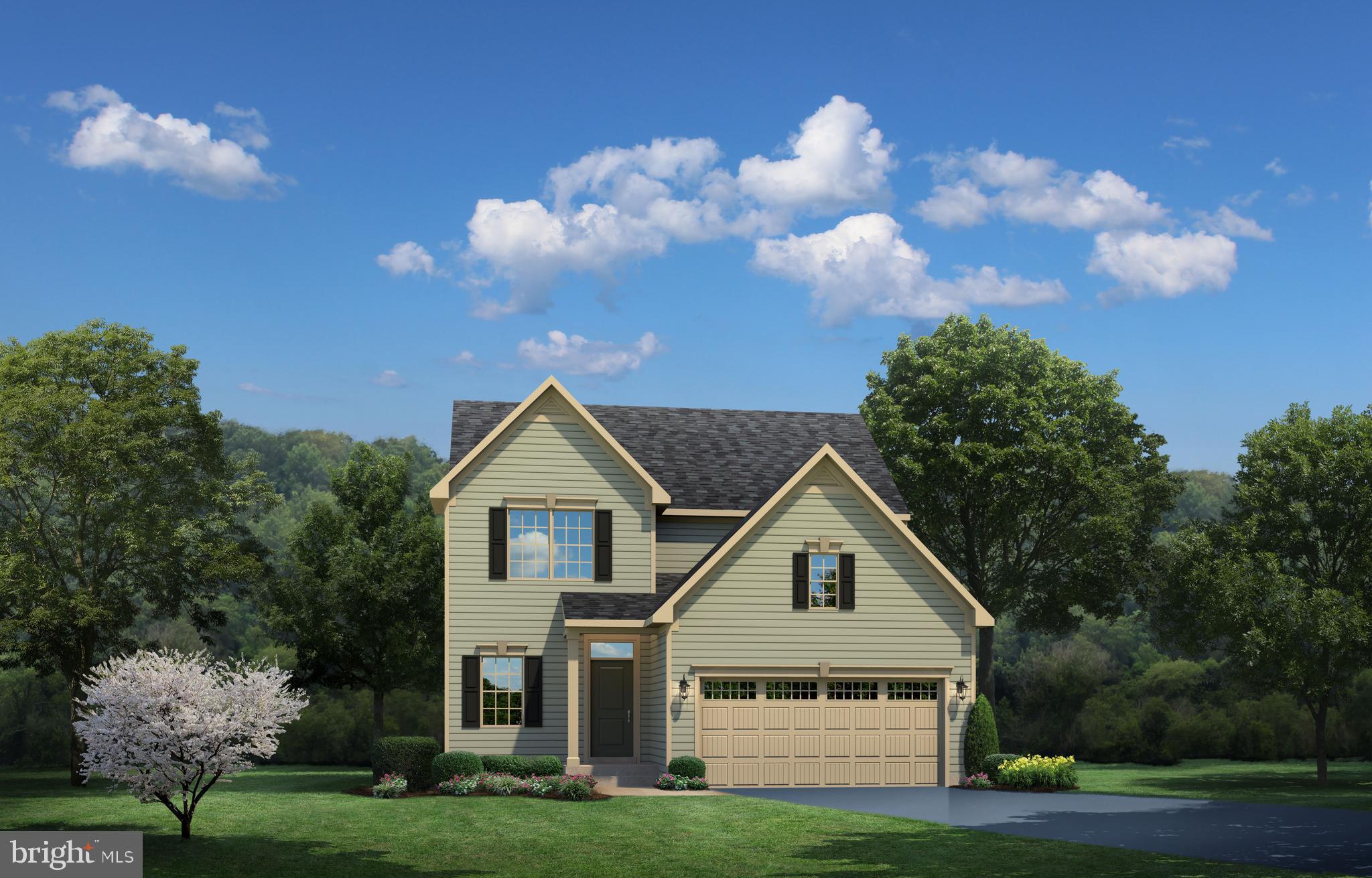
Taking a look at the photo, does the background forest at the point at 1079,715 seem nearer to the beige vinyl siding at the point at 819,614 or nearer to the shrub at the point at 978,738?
the shrub at the point at 978,738

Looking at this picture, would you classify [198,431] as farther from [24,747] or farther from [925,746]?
[925,746]

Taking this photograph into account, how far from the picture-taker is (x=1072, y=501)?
143 feet

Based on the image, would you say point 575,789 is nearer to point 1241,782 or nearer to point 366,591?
point 366,591

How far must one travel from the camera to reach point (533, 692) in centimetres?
3023

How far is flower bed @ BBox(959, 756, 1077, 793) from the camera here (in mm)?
28625

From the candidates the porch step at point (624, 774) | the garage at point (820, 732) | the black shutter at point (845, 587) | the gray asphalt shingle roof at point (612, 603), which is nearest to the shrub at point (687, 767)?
the garage at point (820, 732)

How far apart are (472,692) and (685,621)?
5.18m

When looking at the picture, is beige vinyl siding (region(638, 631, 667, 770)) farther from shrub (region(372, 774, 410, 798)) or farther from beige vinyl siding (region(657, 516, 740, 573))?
shrub (region(372, 774, 410, 798))

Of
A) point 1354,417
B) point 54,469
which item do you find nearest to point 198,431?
point 54,469

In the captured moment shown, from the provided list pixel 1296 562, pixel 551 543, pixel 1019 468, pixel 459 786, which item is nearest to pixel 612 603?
pixel 551 543

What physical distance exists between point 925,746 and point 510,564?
10.1m

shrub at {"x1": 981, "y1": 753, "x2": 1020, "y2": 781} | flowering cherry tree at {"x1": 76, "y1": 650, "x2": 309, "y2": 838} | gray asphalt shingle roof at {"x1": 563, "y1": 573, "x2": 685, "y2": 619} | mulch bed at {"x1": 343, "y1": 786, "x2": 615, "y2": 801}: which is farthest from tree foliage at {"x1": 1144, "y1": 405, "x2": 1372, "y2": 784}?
flowering cherry tree at {"x1": 76, "y1": 650, "x2": 309, "y2": 838}

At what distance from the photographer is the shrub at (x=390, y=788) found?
27266 mm

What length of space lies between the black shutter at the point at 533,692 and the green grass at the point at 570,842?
370cm
